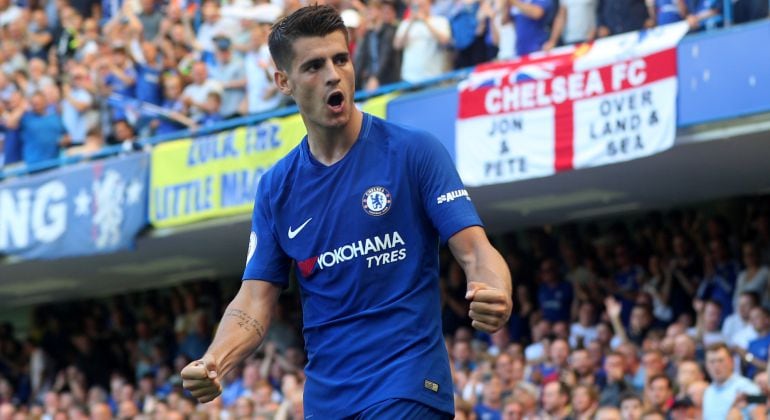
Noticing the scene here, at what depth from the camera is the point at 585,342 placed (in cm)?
1330

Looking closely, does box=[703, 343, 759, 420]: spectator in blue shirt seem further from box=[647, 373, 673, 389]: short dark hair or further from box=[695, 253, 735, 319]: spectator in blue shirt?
box=[695, 253, 735, 319]: spectator in blue shirt

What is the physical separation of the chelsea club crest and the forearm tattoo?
1.76 feet

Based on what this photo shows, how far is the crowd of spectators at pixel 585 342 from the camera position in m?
11.6

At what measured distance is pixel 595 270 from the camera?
1453cm

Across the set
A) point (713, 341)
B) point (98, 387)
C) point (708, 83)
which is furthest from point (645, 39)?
point (98, 387)

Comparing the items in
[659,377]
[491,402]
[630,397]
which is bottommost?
[491,402]

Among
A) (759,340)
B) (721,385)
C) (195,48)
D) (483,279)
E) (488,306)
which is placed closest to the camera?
(488,306)

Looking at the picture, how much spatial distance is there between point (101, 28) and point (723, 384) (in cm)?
1078

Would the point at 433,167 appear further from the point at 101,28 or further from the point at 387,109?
the point at 101,28

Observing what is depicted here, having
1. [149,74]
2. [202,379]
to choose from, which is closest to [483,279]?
[202,379]

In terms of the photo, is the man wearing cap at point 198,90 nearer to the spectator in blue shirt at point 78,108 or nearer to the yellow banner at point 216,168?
the yellow banner at point 216,168

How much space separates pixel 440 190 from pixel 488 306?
58cm

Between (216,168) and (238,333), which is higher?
(238,333)

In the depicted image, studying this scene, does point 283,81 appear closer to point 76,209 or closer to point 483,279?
point 483,279
